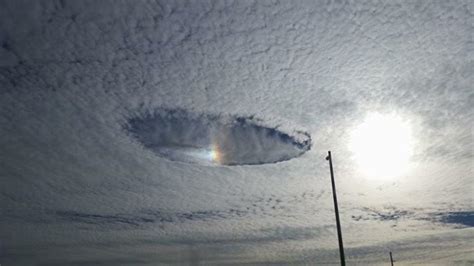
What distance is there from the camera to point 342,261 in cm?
1545

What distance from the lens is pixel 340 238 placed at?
1564 cm

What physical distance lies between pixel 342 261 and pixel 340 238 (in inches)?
36.4
